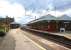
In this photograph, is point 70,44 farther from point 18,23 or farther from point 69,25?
point 18,23

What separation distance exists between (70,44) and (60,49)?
1.44 metres

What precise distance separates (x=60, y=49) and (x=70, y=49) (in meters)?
0.93

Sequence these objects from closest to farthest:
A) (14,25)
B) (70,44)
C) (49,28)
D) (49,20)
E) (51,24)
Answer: (70,44) → (49,28) → (51,24) → (49,20) → (14,25)

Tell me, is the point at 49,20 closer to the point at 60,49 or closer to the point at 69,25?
the point at 69,25

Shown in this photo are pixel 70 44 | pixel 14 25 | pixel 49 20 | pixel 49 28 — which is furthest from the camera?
pixel 14 25

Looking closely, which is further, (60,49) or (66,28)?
(66,28)

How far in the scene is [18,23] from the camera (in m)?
179

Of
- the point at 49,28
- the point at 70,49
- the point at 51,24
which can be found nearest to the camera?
the point at 70,49

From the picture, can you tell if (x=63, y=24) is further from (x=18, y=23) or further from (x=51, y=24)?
(x=18, y=23)

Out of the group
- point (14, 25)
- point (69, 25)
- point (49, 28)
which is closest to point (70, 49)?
point (49, 28)

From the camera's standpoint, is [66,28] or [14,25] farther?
[14,25]

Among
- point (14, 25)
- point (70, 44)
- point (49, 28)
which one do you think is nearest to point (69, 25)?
point (49, 28)

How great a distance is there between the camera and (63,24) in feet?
262

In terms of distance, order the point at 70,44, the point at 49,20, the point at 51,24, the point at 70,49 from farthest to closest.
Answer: the point at 49,20 → the point at 51,24 → the point at 70,44 → the point at 70,49
